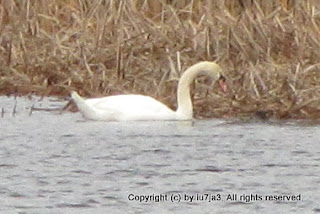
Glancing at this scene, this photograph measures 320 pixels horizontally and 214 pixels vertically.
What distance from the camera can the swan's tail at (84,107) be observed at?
13211mm

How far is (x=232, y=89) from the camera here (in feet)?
45.7

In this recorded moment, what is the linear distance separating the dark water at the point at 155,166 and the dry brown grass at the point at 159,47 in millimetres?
1174

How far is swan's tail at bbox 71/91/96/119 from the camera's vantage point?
13.2 m

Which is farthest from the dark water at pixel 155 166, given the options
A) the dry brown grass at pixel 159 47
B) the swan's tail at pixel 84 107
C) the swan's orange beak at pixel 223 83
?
the dry brown grass at pixel 159 47

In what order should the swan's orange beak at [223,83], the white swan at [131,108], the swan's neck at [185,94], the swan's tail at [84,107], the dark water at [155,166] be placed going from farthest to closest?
1. the swan's orange beak at [223,83]
2. the swan's neck at [185,94]
3. the white swan at [131,108]
4. the swan's tail at [84,107]
5. the dark water at [155,166]

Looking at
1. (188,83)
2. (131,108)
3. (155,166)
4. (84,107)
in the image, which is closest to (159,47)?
(188,83)

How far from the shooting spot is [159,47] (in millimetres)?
15797

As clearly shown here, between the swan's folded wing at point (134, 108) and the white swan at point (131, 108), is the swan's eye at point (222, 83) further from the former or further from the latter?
the swan's folded wing at point (134, 108)

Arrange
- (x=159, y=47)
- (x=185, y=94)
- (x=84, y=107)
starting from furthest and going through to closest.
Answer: (x=159, y=47) → (x=185, y=94) → (x=84, y=107)

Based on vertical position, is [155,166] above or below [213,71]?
below

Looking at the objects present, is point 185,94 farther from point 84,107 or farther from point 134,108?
point 84,107

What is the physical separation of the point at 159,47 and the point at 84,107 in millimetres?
2715

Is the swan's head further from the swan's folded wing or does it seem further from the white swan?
the swan's folded wing

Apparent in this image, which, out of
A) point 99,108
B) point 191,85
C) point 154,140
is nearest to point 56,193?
point 154,140
